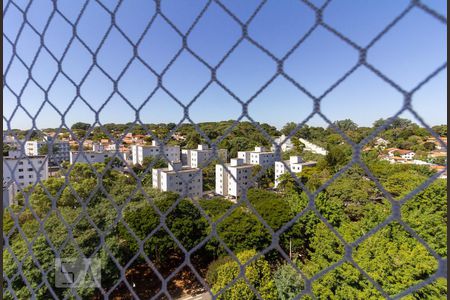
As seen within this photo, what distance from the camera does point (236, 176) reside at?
0.63m

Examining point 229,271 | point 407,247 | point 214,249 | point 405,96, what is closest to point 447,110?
point 405,96

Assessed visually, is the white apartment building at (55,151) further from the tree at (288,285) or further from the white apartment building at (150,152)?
the tree at (288,285)

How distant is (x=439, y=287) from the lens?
1745 mm

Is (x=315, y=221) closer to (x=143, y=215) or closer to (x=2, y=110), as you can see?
(x=143, y=215)

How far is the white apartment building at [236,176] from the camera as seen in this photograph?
17.5 inches

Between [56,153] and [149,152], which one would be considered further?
[149,152]

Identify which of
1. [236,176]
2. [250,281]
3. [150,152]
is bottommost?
[250,281]

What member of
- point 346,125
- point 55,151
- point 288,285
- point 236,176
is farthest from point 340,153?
point 288,285

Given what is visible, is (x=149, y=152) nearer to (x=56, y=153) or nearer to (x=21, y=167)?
(x=21, y=167)

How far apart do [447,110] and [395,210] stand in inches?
4.6

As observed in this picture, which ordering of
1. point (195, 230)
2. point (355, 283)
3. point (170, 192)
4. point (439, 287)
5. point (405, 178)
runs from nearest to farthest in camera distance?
1. point (439, 287)
2. point (355, 283)
3. point (195, 230)
4. point (170, 192)
5. point (405, 178)

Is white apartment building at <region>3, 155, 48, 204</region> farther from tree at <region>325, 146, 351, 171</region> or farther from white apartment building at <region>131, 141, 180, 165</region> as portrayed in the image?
tree at <region>325, 146, 351, 171</region>

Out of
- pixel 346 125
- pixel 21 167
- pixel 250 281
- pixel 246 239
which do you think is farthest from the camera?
pixel 246 239

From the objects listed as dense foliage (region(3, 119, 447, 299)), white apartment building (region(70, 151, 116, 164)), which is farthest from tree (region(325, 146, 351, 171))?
white apartment building (region(70, 151, 116, 164))
